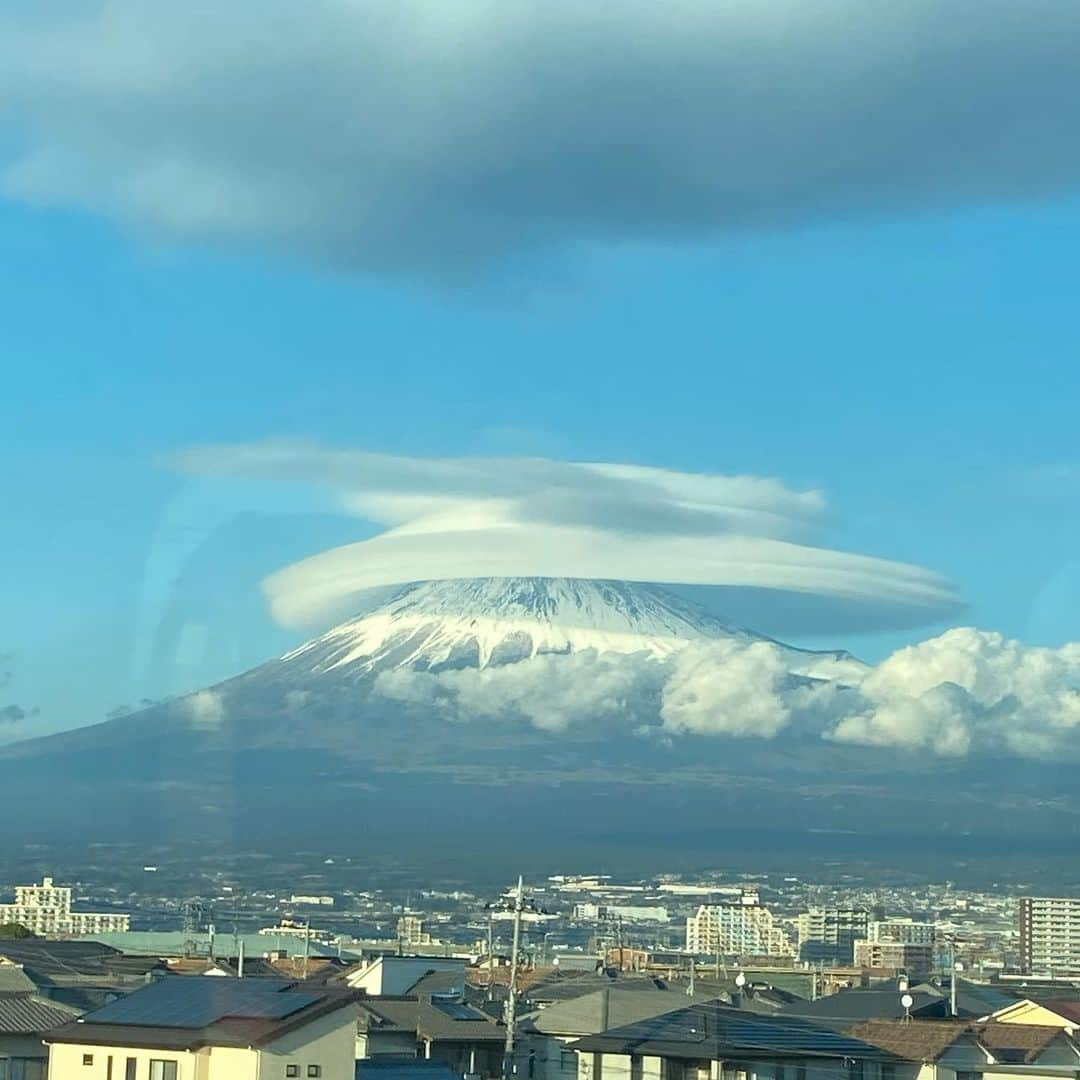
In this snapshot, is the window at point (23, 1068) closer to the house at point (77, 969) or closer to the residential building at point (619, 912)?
the house at point (77, 969)

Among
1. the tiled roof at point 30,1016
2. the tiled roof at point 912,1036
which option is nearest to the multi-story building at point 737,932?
the tiled roof at point 912,1036

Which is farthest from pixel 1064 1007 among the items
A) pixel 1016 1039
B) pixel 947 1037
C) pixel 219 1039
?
pixel 219 1039

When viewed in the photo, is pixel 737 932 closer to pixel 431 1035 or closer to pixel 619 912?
pixel 619 912

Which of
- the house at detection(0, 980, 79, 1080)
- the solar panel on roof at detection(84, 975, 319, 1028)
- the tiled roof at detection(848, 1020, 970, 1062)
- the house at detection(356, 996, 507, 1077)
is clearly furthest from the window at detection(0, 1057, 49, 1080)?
the tiled roof at detection(848, 1020, 970, 1062)

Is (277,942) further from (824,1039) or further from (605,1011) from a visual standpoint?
(824,1039)

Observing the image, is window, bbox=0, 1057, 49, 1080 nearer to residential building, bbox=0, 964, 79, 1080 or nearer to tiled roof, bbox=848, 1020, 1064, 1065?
residential building, bbox=0, 964, 79, 1080

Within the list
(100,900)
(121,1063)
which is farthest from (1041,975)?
(121,1063)
